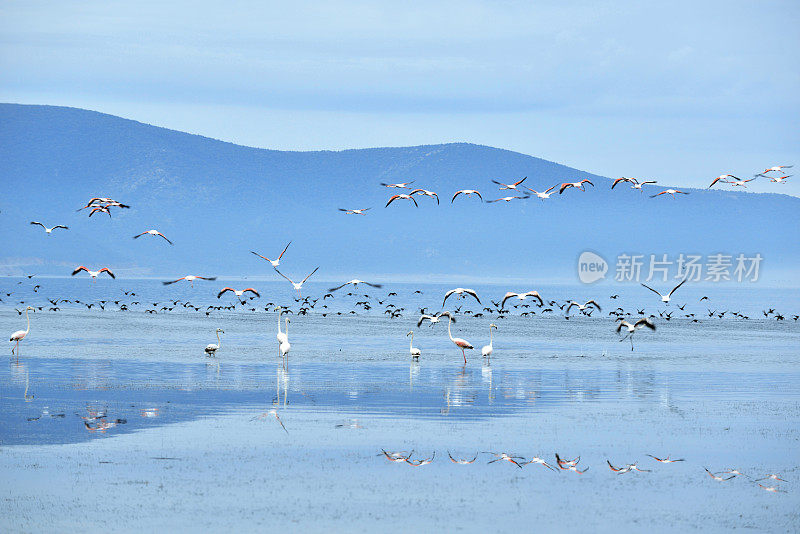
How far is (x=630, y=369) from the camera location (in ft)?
134

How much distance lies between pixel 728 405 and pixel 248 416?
41.8 feet

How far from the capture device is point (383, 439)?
2392cm

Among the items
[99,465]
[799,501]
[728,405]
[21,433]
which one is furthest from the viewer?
[728,405]

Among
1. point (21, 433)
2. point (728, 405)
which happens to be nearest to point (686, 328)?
point (728, 405)

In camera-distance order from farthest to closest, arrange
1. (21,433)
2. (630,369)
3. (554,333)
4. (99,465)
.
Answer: (554,333), (630,369), (21,433), (99,465)

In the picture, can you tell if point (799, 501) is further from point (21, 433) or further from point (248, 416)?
point (21, 433)

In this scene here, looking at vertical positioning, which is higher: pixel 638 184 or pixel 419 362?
pixel 638 184

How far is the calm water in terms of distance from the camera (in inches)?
714

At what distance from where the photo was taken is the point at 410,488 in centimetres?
1973

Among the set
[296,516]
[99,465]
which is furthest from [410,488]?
[99,465]

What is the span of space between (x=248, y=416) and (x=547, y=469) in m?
8.35

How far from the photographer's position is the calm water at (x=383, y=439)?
18125 millimetres

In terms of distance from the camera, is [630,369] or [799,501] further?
[630,369]

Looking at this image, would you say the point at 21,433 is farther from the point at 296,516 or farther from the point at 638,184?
the point at 638,184
